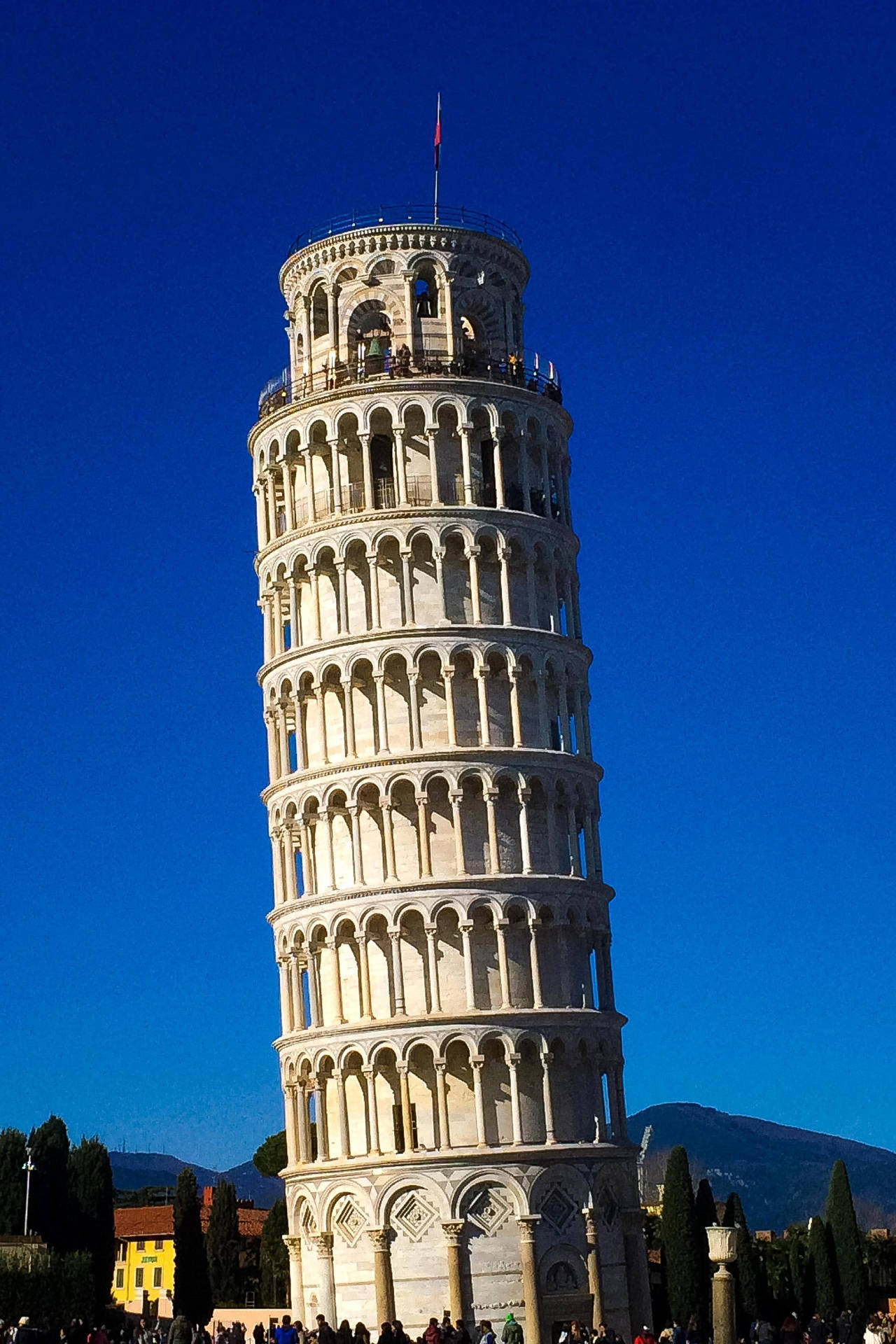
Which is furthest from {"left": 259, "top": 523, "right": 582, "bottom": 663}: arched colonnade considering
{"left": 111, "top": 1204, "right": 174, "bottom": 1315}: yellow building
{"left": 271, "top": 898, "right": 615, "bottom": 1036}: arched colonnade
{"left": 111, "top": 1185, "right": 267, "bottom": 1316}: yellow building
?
{"left": 111, "top": 1204, "right": 174, "bottom": 1315}: yellow building

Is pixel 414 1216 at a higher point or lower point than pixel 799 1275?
higher

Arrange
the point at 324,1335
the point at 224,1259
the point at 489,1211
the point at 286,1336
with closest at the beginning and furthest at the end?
the point at 286,1336
the point at 324,1335
the point at 489,1211
the point at 224,1259

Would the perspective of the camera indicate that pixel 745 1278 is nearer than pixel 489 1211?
No

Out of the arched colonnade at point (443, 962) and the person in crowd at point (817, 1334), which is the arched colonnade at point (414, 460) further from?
the person in crowd at point (817, 1334)

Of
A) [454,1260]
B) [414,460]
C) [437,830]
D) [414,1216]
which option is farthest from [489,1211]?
[414,460]

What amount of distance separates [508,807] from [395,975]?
6964 millimetres

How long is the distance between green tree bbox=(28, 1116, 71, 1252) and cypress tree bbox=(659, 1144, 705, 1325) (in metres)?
27.4

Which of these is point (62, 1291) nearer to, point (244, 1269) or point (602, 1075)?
point (602, 1075)

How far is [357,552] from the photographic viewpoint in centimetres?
6675

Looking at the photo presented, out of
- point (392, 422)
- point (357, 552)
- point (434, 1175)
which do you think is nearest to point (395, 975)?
point (434, 1175)

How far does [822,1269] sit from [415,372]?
4177 cm

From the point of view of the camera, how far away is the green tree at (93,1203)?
86562mm

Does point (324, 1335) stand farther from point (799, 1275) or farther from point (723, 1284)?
point (799, 1275)

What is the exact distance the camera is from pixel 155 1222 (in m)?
115
